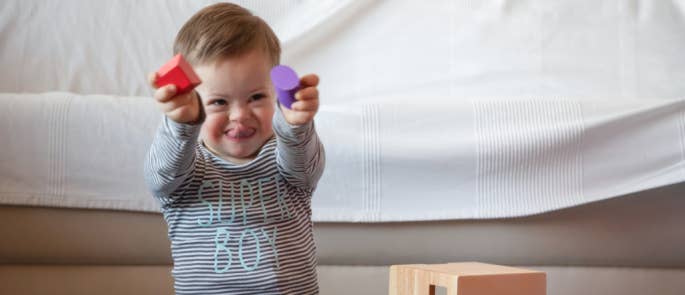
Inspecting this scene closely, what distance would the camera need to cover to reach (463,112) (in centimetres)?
116

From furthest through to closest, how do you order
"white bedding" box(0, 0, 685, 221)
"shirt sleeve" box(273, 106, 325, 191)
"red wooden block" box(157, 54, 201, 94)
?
"white bedding" box(0, 0, 685, 221) < "shirt sleeve" box(273, 106, 325, 191) < "red wooden block" box(157, 54, 201, 94)

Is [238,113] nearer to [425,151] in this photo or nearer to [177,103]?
[177,103]

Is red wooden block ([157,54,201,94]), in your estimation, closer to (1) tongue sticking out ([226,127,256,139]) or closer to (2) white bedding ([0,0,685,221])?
(1) tongue sticking out ([226,127,256,139])

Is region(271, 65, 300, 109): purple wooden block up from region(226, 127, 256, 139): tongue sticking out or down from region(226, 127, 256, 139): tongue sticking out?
up

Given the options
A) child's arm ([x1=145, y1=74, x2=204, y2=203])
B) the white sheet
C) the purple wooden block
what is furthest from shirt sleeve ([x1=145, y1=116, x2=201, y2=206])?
the white sheet

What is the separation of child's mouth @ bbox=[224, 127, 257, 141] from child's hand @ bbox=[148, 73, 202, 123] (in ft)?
0.29

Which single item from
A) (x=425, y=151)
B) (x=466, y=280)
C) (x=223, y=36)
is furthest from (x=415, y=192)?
(x=223, y=36)

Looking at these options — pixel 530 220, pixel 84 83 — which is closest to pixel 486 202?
pixel 530 220

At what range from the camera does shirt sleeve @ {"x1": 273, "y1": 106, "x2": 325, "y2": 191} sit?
2.84 ft

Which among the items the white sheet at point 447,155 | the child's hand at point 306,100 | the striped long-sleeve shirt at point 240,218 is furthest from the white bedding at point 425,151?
the child's hand at point 306,100

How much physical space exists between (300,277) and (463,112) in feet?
1.20

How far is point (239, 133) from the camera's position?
0.91 metres

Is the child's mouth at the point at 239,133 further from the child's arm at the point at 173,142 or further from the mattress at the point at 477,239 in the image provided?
the mattress at the point at 477,239

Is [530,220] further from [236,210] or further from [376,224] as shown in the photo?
[236,210]
